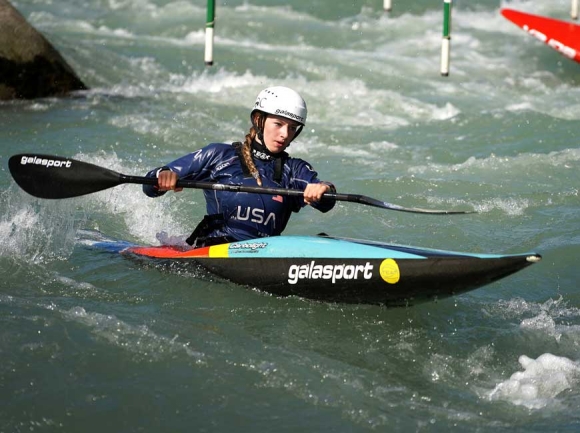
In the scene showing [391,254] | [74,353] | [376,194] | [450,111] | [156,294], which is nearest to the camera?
[74,353]

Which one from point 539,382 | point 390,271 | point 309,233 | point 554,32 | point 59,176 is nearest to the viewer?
point 539,382

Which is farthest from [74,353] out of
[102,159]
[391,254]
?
[102,159]

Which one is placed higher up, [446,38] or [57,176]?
[446,38]

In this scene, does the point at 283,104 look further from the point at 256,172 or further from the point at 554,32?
the point at 554,32

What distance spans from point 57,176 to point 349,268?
185 centimetres

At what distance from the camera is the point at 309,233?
6.97 metres

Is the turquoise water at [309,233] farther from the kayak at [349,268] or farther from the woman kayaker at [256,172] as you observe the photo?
the woman kayaker at [256,172]

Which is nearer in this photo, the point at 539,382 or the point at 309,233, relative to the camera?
the point at 539,382

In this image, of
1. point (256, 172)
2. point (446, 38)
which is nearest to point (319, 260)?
point (256, 172)

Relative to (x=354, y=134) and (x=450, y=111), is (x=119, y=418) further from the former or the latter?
(x=450, y=111)

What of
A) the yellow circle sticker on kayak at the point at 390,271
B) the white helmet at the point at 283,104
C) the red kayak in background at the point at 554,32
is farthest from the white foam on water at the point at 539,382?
the red kayak in background at the point at 554,32

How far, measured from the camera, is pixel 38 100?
10055 mm

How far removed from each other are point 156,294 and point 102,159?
9.78 ft

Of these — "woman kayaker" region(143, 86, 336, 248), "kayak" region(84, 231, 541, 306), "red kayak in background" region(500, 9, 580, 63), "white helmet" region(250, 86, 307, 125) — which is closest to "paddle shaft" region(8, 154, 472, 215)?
"woman kayaker" region(143, 86, 336, 248)
